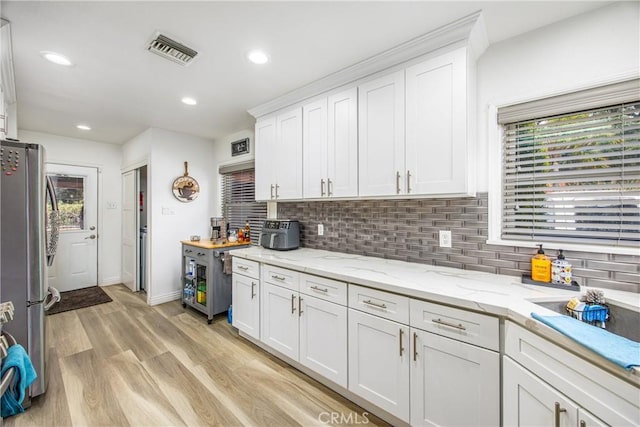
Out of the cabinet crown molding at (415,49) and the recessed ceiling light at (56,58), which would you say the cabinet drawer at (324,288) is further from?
the recessed ceiling light at (56,58)

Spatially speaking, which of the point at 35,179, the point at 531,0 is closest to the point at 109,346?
the point at 35,179

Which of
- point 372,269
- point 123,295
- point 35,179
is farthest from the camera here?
point 123,295

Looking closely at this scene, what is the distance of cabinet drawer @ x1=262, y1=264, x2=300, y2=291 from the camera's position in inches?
83.4

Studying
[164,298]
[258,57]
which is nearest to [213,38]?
[258,57]

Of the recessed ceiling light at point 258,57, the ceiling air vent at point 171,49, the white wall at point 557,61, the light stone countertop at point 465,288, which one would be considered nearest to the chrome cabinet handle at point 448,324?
the light stone countertop at point 465,288

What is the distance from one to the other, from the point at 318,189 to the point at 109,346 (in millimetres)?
2524

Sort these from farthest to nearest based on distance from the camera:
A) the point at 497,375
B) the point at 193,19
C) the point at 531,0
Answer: the point at 193,19 → the point at 531,0 → the point at 497,375

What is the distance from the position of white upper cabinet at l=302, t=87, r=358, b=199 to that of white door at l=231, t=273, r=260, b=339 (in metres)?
0.99

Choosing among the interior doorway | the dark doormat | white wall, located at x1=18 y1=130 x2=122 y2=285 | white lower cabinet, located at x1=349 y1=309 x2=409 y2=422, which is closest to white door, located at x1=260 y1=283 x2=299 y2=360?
white lower cabinet, located at x1=349 y1=309 x2=409 y2=422

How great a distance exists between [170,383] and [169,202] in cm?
245

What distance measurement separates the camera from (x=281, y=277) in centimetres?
222

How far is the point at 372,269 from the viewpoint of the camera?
1.91m

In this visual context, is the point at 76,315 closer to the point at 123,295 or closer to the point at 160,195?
the point at 123,295

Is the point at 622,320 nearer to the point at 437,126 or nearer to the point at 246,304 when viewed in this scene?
the point at 437,126
